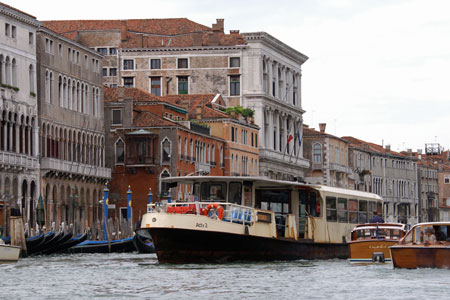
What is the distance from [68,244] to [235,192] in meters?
11.1

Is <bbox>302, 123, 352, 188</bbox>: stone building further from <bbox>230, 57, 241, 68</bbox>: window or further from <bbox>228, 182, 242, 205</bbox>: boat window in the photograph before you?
<bbox>228, 182, 242, 205</bbox>: boat window

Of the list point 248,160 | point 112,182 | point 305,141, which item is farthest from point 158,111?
point 305,141

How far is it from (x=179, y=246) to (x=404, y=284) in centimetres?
751

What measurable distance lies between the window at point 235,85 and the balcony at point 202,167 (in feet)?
39.0

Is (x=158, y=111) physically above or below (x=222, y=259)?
above

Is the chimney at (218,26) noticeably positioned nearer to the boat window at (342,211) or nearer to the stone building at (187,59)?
the stone building at (187,59)

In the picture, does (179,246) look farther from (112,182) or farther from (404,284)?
(112,182)

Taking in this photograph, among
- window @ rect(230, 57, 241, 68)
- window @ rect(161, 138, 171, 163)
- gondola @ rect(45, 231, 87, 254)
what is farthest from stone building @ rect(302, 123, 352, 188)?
gondola @ rect(45, 231, 87, 254)

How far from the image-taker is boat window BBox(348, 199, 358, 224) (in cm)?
3753

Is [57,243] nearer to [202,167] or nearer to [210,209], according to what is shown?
[210,209]

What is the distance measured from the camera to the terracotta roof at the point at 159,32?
242 feet

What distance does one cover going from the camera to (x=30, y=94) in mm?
50312

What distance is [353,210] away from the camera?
Answer: 37.8 m

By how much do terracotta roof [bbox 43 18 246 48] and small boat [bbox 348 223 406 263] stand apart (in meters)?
42.8
